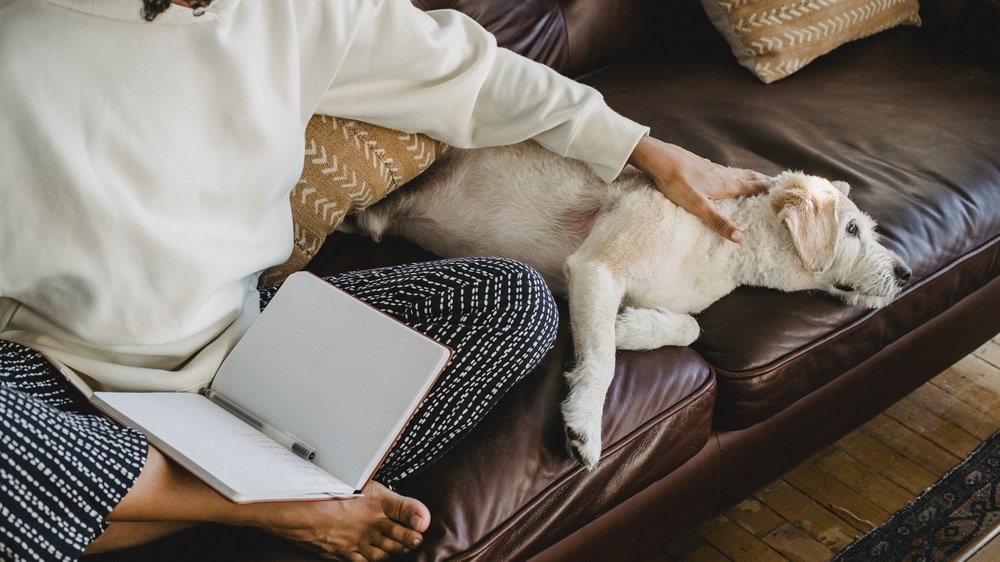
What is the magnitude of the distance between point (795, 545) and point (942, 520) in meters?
0.32

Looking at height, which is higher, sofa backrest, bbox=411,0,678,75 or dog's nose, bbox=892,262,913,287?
sofa backrest, bbox=411,0,678,75

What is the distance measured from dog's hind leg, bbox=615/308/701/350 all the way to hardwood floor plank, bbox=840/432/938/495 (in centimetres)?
76

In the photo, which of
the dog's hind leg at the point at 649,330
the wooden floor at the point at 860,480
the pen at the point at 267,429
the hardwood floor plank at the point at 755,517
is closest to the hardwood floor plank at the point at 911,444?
the wooden floor at the point at 860,480

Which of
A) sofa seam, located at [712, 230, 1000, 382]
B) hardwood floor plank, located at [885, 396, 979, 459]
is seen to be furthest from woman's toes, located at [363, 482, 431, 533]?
hardwood floor plank, located at [885, 396, 979, 459]

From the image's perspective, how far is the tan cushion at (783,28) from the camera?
2170 millimetres

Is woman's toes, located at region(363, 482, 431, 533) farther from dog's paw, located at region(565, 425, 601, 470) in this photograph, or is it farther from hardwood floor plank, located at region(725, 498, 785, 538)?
hardwood floor plank, located at region(725, 498, 785, 538)

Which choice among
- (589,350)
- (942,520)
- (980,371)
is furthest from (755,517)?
(980,371)

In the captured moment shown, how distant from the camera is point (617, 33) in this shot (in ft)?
7.60

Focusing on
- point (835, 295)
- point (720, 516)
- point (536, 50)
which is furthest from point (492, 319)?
point (536, 50)

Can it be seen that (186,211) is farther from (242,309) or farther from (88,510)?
(88,510)

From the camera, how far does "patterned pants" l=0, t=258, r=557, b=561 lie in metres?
0.93

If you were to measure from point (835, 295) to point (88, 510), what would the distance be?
1.29 metres

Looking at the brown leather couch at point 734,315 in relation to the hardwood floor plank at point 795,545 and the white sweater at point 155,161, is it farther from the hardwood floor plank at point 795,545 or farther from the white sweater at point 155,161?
the white sweater at point 155,161

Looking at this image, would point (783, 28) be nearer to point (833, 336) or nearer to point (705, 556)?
point (833, 336)
